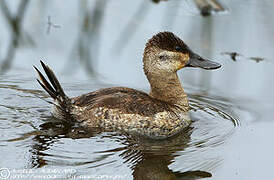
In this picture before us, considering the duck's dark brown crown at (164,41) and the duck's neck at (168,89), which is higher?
the duck's dark brown crown at (164,41)

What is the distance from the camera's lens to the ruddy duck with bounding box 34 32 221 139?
6.73 metres

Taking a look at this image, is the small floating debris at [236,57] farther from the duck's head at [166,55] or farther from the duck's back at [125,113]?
the duck's back at [125,113]

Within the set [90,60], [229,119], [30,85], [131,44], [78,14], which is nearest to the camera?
[229,119]

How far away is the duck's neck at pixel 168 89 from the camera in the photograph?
719 centimetres

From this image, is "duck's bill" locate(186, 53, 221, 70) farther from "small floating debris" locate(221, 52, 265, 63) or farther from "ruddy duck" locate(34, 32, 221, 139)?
"small floating debris" locate(221, 52, 265, 63)

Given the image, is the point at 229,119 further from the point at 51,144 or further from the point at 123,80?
the point at 51,144

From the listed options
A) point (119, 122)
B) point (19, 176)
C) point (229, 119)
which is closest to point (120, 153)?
point (119, 122)

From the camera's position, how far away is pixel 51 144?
6336 mm

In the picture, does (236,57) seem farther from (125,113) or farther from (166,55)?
(125,113)

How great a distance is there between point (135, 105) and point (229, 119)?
1.18 metres

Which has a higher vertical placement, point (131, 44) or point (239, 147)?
point (131, 44)

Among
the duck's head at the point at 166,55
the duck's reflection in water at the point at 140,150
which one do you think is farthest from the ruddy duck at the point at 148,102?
the duck's reflection in water at the point at 140,150

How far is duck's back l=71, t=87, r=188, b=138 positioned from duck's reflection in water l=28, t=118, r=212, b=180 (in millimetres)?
125

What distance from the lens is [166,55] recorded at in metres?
7.05
